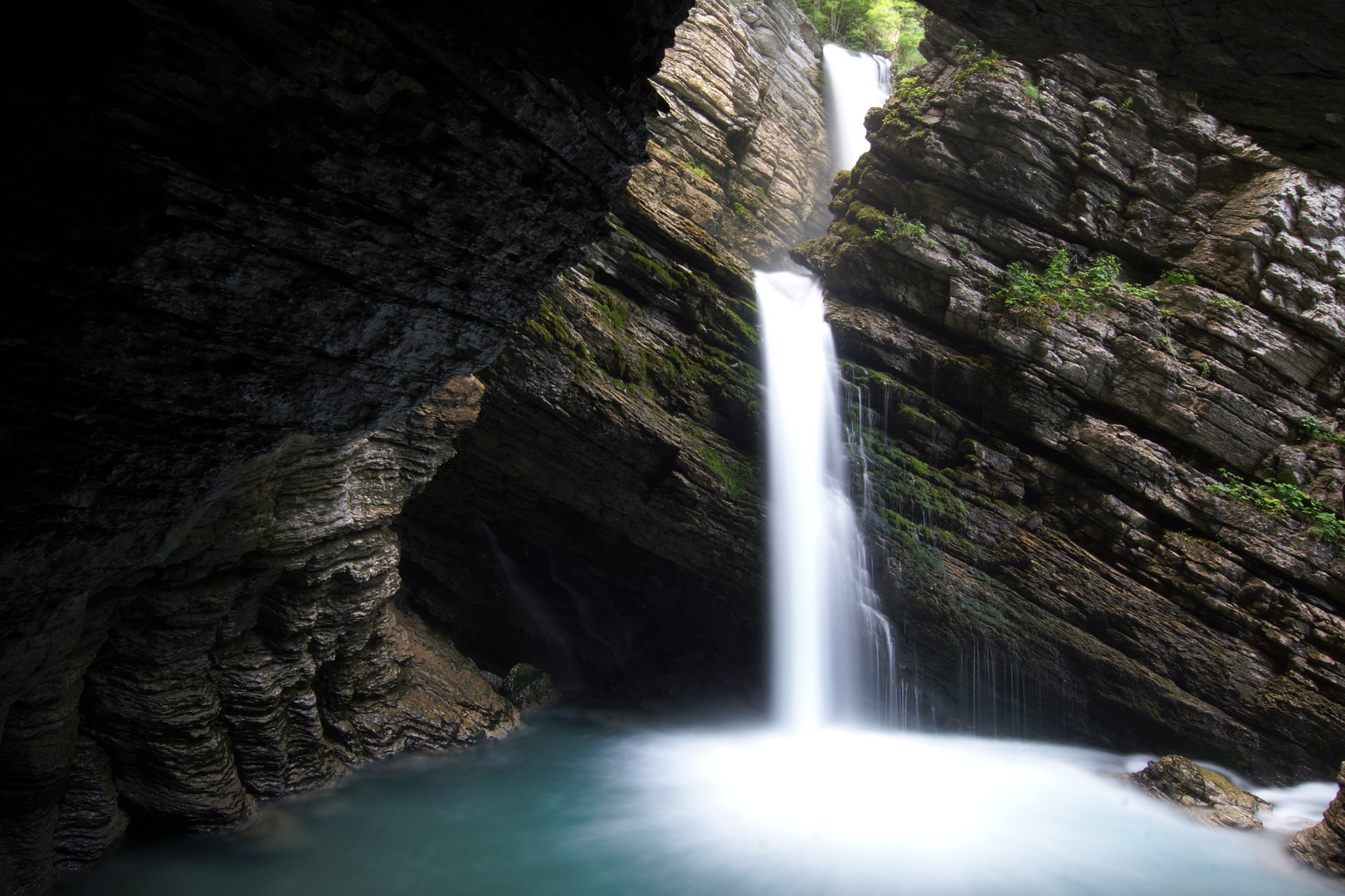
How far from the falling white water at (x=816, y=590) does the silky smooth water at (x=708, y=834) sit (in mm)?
1022

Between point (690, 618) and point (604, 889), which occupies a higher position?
point (690, 618)

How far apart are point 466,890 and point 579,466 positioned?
5.33 m

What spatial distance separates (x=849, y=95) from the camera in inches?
829

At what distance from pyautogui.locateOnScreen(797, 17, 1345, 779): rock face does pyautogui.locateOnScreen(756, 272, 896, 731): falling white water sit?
22.8 inches

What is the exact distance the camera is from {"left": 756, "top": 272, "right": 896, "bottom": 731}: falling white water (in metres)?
10.8

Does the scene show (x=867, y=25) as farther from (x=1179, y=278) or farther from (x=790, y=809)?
(x=790, y=809)

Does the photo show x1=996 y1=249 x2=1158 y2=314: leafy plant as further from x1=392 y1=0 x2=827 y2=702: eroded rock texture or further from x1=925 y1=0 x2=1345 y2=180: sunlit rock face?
x1=925 y1=0 x2=1345 y2=180: sunlit rock face

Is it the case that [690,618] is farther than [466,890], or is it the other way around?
[690,618]

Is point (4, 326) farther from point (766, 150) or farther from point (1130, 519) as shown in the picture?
point (766, 150)

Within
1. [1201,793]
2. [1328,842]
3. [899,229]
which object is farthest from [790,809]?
[899,229]

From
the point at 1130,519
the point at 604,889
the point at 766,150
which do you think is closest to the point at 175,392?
the point at 604,889

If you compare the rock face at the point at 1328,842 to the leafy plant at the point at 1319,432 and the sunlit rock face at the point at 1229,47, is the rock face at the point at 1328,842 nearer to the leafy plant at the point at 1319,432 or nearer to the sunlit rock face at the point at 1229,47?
the leafy plant at the point at 1319,432

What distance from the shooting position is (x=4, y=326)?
2.52m

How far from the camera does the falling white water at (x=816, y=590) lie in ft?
35.5
